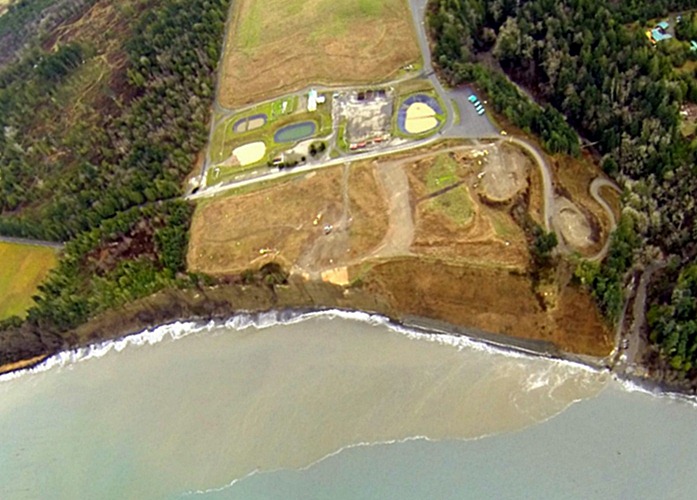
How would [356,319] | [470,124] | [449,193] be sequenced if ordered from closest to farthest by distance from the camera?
[356,319] < [449,193] < [470,124]

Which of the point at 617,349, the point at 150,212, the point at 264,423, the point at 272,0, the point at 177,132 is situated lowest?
the point at 617,349

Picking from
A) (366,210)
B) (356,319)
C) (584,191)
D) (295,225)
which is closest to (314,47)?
(295,225)

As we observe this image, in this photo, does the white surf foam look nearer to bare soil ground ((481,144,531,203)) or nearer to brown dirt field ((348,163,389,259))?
brown dirt field ((348,163,389,259))

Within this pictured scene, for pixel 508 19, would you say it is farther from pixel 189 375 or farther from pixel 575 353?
pixel 189 375

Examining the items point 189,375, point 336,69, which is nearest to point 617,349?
point 189,375

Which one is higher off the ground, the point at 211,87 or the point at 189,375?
the point at 211,87

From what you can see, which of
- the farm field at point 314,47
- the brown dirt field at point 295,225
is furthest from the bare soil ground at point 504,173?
the farm field at point 314,47

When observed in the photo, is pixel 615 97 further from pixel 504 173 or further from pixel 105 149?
pixel 105 149

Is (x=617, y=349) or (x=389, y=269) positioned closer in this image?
(x=617, y=349)
